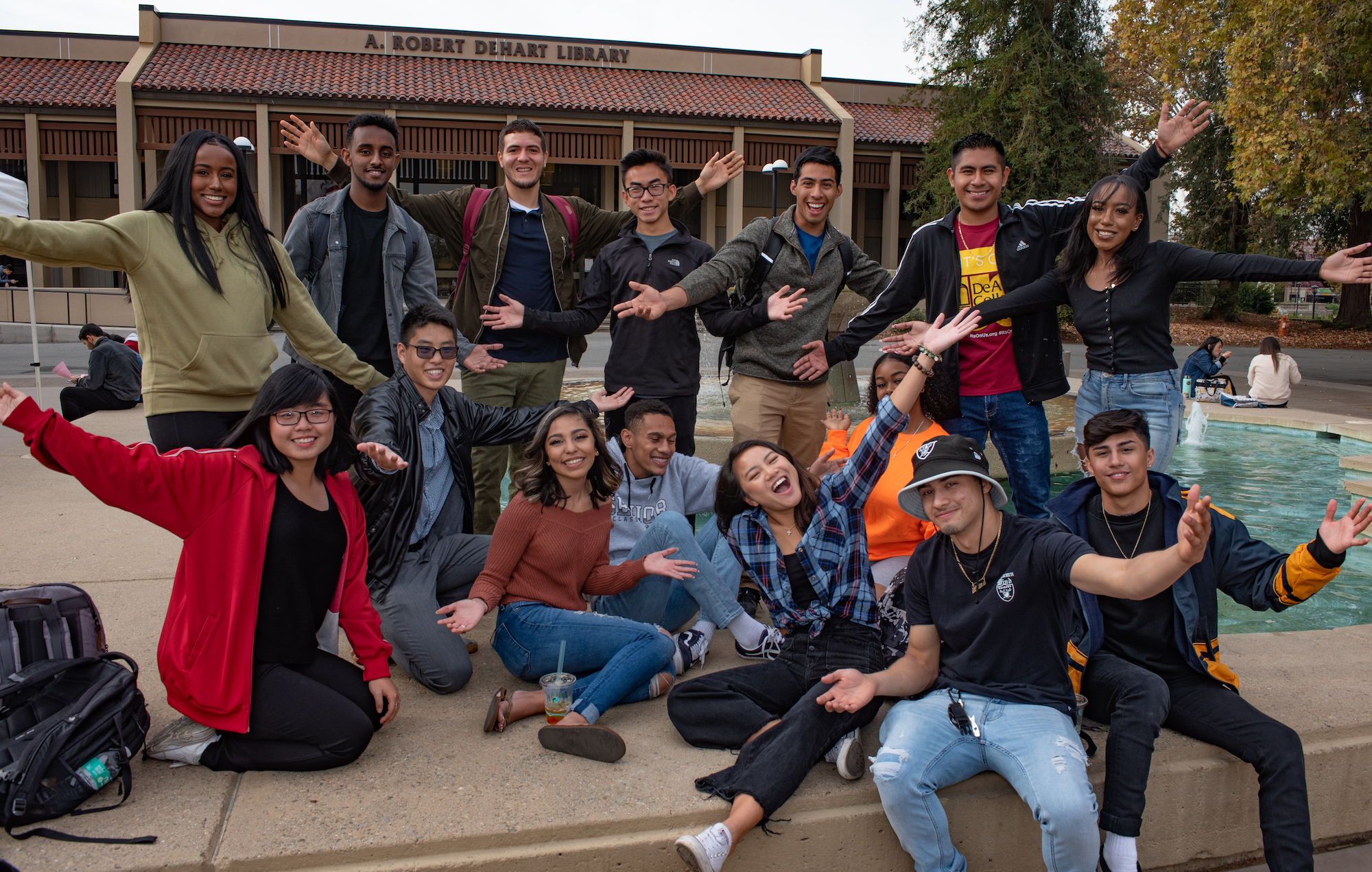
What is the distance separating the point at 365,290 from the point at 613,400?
53.6 inches

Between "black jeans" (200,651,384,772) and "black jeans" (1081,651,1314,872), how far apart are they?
228 cm

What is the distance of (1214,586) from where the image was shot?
2.97m

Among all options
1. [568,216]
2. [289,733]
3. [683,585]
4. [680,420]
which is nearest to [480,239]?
[568,216]

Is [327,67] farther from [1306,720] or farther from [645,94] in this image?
[1306,720]

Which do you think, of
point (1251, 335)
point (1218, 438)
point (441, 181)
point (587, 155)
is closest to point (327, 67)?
point (441, 181)

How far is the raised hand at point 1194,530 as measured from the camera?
7.64ft

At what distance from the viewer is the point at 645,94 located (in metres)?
28.3

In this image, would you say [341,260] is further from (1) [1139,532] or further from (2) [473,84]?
(2) [473,84]

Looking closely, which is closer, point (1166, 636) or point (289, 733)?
point (289, 733)

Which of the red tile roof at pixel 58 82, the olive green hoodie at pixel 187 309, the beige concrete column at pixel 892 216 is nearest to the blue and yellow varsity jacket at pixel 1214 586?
the olive green hoodie at pixel 187 309

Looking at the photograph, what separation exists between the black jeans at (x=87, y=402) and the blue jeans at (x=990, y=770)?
9.37m

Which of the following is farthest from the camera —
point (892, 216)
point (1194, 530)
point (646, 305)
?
point (892, 216)

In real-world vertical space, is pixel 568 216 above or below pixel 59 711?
above

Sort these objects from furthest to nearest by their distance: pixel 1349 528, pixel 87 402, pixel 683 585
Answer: pixel 87 402 < pixel 683 585 < pixel 1349 528
